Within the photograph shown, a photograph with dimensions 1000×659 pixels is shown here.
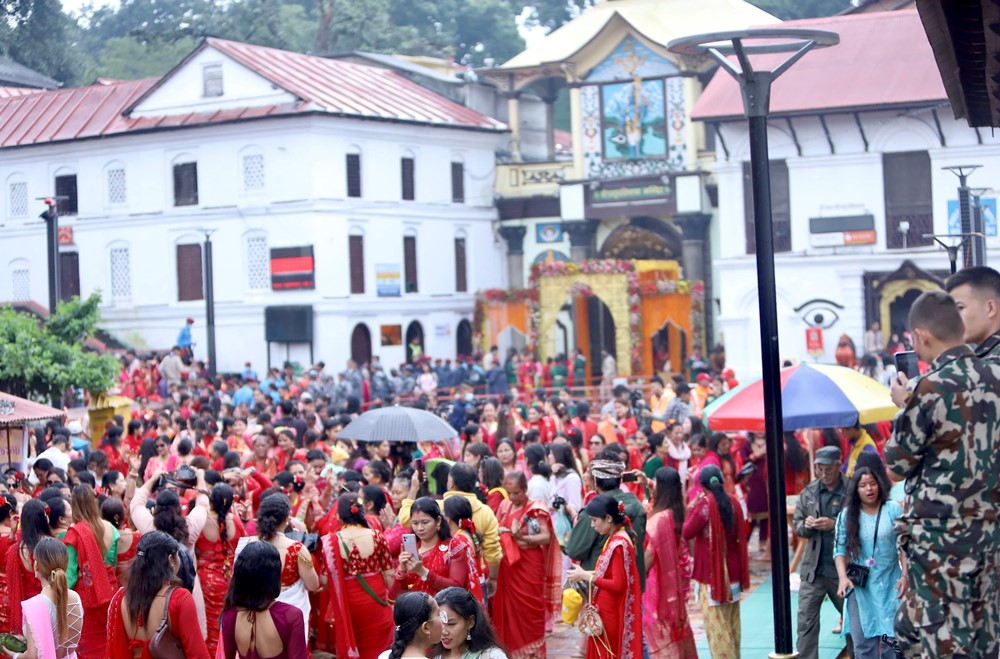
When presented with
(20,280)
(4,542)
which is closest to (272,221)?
(20,280)

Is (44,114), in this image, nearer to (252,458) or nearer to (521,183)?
(521,183)

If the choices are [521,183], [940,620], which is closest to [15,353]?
[940,620]

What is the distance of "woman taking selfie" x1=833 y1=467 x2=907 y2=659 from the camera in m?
9.49

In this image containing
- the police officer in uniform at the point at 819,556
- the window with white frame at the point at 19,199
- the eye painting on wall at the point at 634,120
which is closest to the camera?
the police officer in uniform at the point at 819,556

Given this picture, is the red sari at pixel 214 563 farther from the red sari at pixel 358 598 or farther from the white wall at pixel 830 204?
the white wall at pixel 830 204

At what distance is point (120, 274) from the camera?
39906 millimetres

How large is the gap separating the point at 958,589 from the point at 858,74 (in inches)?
1069

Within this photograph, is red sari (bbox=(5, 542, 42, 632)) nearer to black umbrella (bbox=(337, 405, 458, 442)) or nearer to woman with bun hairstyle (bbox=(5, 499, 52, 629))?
woman with bun hairstyle (bbox=(5, 499, 52, 629))

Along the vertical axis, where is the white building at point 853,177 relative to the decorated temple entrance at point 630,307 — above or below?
above

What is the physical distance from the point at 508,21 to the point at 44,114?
23189 millimetres

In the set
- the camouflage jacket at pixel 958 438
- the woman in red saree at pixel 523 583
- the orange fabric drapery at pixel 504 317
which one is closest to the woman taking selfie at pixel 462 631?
the camouflage jacket at pixel 958 438

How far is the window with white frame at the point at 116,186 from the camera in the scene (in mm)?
39594

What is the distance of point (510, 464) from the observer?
44.3ft

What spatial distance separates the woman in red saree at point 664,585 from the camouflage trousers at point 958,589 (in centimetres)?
453
